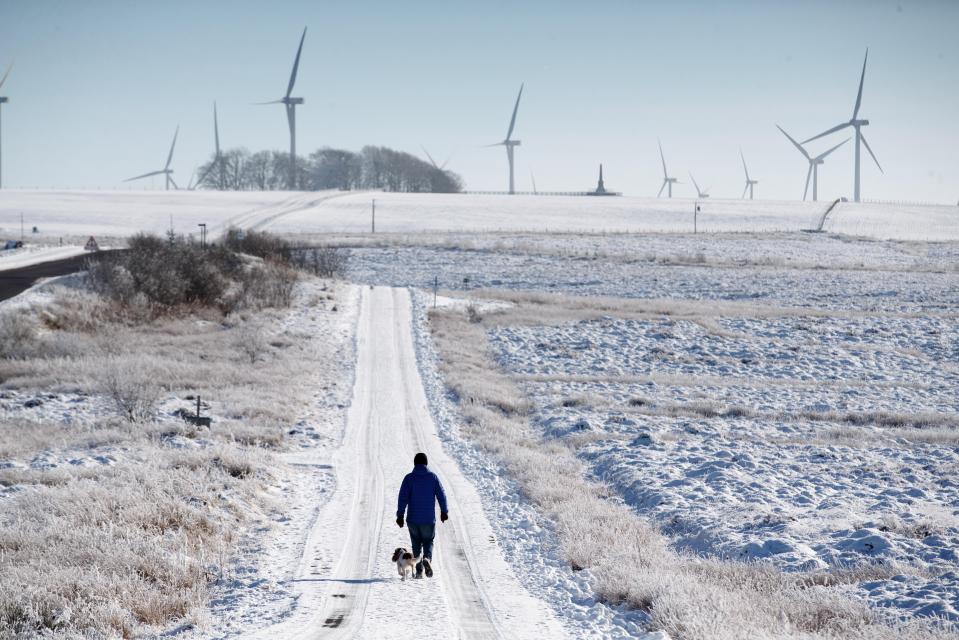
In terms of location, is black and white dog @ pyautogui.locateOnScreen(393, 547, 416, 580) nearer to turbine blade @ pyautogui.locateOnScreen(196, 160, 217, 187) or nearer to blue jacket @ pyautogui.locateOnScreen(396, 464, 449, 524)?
Result: blue jacket @ pyautogui.locateOnScreen(396, 464, 449, 524)

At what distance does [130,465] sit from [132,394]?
6.49m

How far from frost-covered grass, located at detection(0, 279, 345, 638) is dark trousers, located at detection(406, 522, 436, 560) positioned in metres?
2.52

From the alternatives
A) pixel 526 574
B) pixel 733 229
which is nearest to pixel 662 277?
pixel 733 229

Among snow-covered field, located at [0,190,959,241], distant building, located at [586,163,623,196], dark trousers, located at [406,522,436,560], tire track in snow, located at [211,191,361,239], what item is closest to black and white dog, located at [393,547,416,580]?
dark trousers, located at [406,522,436,560]

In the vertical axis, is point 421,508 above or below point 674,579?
above

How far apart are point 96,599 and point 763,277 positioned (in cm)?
6182

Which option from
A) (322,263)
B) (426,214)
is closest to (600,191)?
(426,214)

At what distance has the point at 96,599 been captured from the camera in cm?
1022

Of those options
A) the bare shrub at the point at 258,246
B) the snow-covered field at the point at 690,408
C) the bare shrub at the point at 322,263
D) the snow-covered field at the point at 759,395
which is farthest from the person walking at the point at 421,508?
the bare shrub at the point at 322,263

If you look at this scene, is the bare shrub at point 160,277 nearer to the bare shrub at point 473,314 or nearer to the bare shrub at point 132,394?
the bare shrub at point 473,314

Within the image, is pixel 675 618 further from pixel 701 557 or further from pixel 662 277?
pixel 662 277

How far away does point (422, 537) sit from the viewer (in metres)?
12.5

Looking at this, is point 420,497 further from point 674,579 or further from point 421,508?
point 674,579

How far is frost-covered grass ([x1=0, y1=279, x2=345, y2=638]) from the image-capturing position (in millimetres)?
10445
